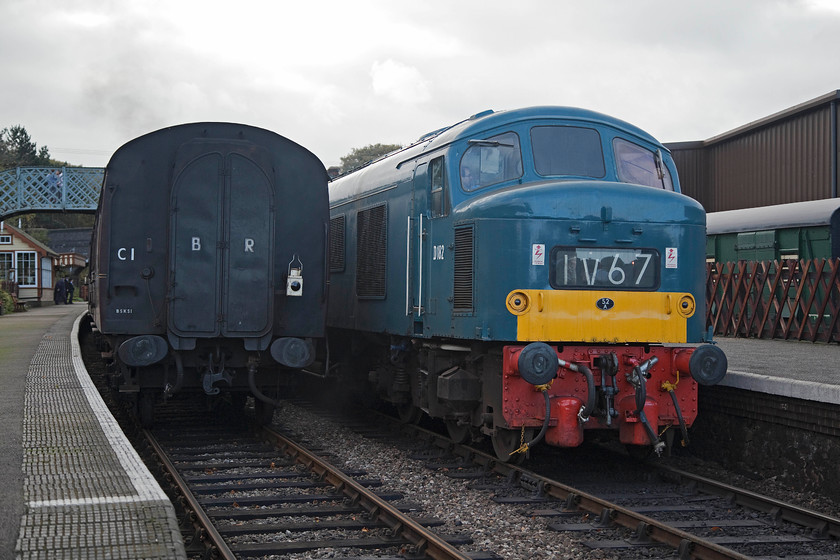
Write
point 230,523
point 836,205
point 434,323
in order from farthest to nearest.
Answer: point 836,205
point 434,323
point 230,523

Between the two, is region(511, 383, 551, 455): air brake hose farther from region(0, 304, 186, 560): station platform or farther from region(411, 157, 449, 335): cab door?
region(0, 304, 186, 560): station platform

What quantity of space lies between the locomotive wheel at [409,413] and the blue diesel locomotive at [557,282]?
158 centimetres

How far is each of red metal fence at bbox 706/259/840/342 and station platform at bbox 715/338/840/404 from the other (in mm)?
485

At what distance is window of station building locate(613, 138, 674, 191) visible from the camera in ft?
32.1

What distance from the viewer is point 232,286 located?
10.8 meters

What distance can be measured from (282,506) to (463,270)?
2.91 m

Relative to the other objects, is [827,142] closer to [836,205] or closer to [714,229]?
Answer: [714,229]

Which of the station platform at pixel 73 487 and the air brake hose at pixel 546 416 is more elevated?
the air brake hose at pixel 546 416

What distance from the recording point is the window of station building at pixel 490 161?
31.2 ft

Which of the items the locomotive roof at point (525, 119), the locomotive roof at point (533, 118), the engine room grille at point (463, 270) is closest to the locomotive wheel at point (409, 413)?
the engine room grille at point (463, 270)

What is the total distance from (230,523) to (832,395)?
17.6 ft

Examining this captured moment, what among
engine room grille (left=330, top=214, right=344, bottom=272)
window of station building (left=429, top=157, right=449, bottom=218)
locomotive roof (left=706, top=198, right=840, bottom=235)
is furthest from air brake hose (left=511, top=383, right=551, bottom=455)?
locomotive roof (left=706, top=198, right=840, bottom=235)

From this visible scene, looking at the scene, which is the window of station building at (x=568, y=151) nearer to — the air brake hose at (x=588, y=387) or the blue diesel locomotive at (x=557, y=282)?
the blue diesel locomotive at (x=557, y=282)

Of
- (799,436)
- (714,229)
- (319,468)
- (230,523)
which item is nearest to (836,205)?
(714,229)
